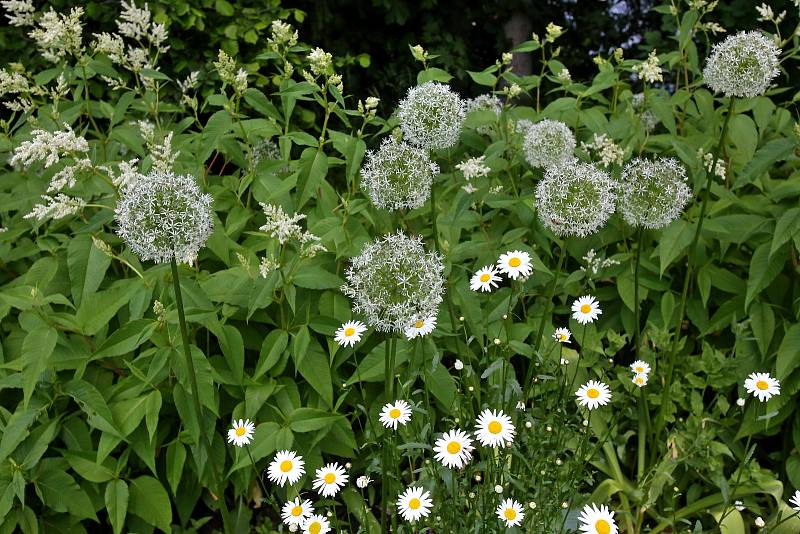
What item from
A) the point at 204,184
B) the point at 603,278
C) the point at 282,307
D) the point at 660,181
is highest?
the point at 204,184

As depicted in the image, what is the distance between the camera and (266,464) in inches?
107

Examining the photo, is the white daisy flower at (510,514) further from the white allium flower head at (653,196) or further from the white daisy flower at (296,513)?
the white allium flower head at (653,196)

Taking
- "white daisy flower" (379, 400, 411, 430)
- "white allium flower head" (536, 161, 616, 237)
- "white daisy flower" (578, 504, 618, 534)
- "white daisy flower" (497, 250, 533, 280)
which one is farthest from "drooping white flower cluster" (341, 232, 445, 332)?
"white daisy flower" (578, 504, 618, 534)

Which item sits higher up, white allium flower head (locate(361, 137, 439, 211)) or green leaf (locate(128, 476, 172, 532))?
white allium flower head (locate(361, 137, 439, 211))

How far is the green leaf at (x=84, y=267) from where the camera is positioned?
272 cm

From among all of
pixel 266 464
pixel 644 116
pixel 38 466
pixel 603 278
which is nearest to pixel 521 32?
pixel 644 116

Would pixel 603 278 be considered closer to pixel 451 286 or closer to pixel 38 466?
pixel 451 286

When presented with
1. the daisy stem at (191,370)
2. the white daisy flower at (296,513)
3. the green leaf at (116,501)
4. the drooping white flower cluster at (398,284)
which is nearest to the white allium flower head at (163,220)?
the daisy stem at (191,370)

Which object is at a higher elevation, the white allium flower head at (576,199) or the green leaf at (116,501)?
the white allium flower head at (576,199)

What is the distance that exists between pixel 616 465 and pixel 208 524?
5.38 feet

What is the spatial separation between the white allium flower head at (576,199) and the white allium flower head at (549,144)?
0.67 meters

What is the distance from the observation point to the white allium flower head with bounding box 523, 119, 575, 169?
117 inches

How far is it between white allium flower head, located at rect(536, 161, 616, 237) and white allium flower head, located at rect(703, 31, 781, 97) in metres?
0.59

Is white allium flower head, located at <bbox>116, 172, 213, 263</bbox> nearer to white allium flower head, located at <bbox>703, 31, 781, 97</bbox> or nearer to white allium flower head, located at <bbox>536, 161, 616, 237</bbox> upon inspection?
white allium flower head, located at <bbox>536, 161, 616, 237</bbox>
